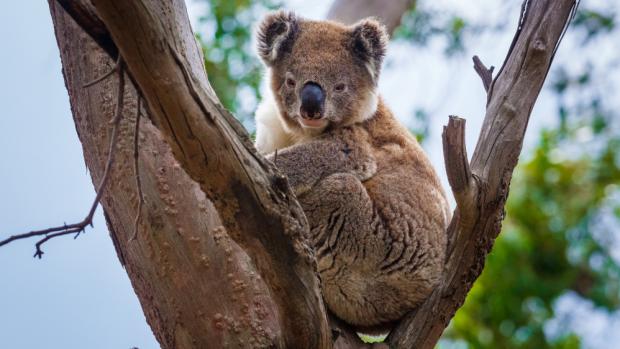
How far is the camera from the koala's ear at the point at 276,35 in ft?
16.0

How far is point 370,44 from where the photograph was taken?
16.2 feet

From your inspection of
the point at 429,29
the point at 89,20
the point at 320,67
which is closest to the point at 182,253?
the point at 89,20

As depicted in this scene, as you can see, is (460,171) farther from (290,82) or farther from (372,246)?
(290,82)

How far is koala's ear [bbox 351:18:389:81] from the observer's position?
4945 mm

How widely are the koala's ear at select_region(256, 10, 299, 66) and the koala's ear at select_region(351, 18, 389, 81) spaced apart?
0.38 meters

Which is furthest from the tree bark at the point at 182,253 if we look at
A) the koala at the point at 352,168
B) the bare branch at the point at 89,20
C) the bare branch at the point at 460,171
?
the koala at the point at 352,168

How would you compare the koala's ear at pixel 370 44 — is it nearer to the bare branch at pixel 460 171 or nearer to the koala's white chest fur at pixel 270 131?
the koala's white chest fur at pixel 270 131

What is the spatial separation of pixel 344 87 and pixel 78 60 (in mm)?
1713

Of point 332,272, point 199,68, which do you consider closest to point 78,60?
point 199,68

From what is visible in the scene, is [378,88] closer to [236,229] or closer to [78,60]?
[78,60]

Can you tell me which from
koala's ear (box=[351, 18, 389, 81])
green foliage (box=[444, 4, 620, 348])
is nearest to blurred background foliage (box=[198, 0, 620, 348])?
green foliage (box=[444, 4, 620, 348])

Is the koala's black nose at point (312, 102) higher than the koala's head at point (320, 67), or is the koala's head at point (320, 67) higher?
the koala's head at point (320, 67)

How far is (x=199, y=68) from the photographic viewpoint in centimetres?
372

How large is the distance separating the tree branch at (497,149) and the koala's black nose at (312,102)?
1.01 meters
